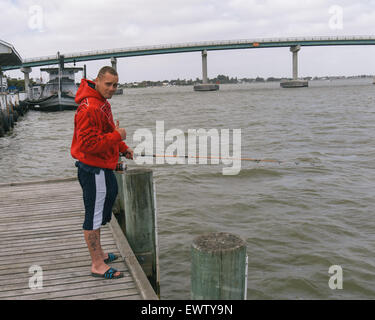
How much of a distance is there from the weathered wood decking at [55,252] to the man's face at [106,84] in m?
1.70

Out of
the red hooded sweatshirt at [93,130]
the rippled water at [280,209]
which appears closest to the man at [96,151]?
the red hooded sweatshirt at [93,130]

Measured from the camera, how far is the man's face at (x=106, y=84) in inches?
132

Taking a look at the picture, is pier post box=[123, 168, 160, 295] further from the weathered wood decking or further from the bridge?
the bridge

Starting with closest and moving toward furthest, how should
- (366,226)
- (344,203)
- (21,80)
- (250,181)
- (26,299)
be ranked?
1. (26,299)
2. (366,226)
3. (344,203)
4. (250,181)
5. (21,80)

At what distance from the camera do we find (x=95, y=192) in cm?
349

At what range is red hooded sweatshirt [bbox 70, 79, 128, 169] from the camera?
3.25 meters

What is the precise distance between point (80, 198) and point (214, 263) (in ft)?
14.1

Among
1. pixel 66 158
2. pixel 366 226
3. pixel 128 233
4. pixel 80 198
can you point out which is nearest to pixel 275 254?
pixel 366 226

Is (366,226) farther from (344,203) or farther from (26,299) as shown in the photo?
(26,299)

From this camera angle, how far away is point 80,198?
6410mm

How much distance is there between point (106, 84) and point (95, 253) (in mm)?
1540

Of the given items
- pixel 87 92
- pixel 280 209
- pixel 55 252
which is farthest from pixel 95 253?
pixel 280 209

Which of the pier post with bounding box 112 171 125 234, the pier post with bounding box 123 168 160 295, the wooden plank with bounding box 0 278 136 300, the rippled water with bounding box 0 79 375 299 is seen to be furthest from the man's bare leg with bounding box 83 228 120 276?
the pier post with bounding box 112 171 125 234

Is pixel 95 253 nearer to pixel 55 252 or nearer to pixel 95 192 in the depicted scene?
pixel 95 192
